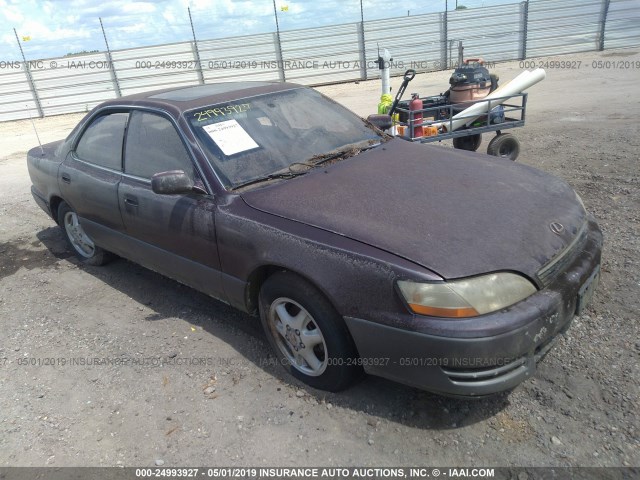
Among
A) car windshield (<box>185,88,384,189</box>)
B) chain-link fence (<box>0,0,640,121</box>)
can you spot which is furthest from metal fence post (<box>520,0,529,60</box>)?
car windshield (<box>185,88,384,189</box>)

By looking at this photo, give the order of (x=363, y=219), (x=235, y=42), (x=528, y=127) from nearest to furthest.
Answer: (x=363, y=219) → (x=528, y=127) → (x=235, y=42)

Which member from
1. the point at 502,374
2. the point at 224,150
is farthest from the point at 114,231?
the point at 502,374

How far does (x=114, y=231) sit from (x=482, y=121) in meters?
5.23

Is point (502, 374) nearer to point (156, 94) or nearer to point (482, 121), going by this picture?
A: point (156, 94)

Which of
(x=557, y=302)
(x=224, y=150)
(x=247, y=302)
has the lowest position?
(x=247, y=302)

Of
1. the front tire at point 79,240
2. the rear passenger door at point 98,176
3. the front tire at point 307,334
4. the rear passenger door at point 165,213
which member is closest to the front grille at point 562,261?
the front tire at point 307,334

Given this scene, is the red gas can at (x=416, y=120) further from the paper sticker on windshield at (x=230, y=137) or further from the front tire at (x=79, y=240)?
the front tire at (x=79, y=240)

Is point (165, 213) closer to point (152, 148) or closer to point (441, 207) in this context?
point (152, 148)

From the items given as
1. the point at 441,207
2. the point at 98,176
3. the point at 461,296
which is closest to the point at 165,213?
the point at 98,176

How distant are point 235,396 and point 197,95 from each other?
222cm

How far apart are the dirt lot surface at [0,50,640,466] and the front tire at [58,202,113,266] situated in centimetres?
16

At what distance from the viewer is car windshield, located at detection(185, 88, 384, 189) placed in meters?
3.29

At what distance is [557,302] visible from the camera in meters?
2.46

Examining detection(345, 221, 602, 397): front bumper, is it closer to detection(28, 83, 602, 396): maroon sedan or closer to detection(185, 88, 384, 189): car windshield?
detection(28, 83, 602, 396): maroon sedan
